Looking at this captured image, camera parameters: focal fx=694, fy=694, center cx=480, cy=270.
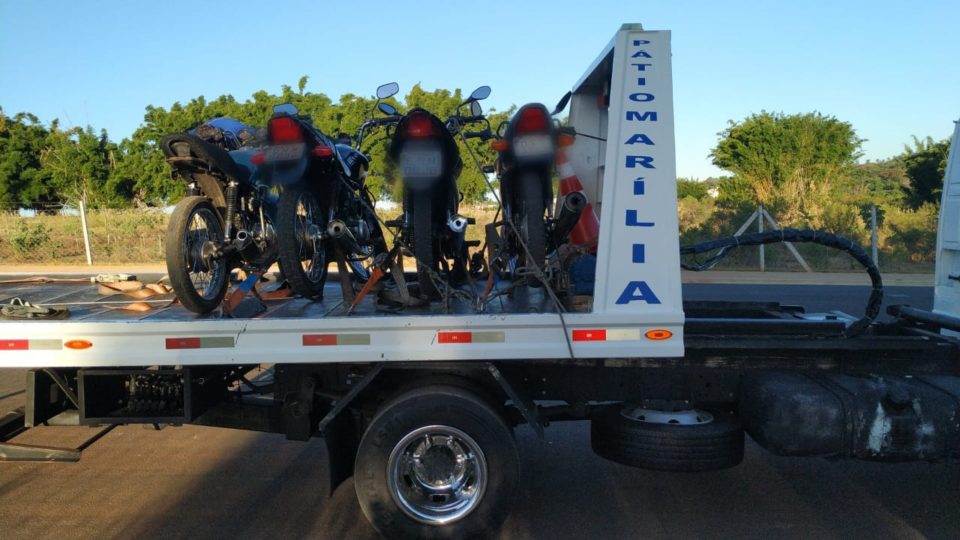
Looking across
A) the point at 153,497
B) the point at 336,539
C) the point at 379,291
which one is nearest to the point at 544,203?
the point at 379,291

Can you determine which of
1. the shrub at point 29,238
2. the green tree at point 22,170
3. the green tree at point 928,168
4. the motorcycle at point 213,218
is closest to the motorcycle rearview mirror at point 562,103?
the motorcycle at point 213,218

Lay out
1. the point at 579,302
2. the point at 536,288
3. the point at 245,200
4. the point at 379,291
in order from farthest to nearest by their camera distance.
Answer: the point at 245,200 < the point at 536,288 < the point at 379,291 < the point at 579,302

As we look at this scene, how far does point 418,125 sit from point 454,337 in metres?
1.53

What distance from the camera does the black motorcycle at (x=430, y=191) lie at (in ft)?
14.5

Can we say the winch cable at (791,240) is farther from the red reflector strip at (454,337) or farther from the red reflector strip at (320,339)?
the red reflector strip at (320,339)

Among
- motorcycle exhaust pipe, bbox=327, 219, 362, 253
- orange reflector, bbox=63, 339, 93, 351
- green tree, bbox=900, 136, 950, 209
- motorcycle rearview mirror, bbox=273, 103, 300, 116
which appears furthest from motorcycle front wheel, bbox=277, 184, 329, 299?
green tree, bbox=900, 136, 950, 209

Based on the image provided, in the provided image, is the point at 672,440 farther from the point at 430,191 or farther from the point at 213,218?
the point at 213,218

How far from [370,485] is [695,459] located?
5.85ft

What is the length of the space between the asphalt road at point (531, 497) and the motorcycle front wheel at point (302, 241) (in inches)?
54.2

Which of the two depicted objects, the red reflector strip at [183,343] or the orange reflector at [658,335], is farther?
the red reflector strip at [183,343]

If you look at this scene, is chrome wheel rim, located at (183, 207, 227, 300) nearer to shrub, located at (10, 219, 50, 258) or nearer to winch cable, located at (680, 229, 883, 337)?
winch cable, located at (680, 229, 883, 337)

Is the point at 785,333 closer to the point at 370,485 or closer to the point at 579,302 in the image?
the point at 579,302

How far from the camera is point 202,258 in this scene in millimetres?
4477

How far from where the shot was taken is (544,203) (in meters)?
4.43
